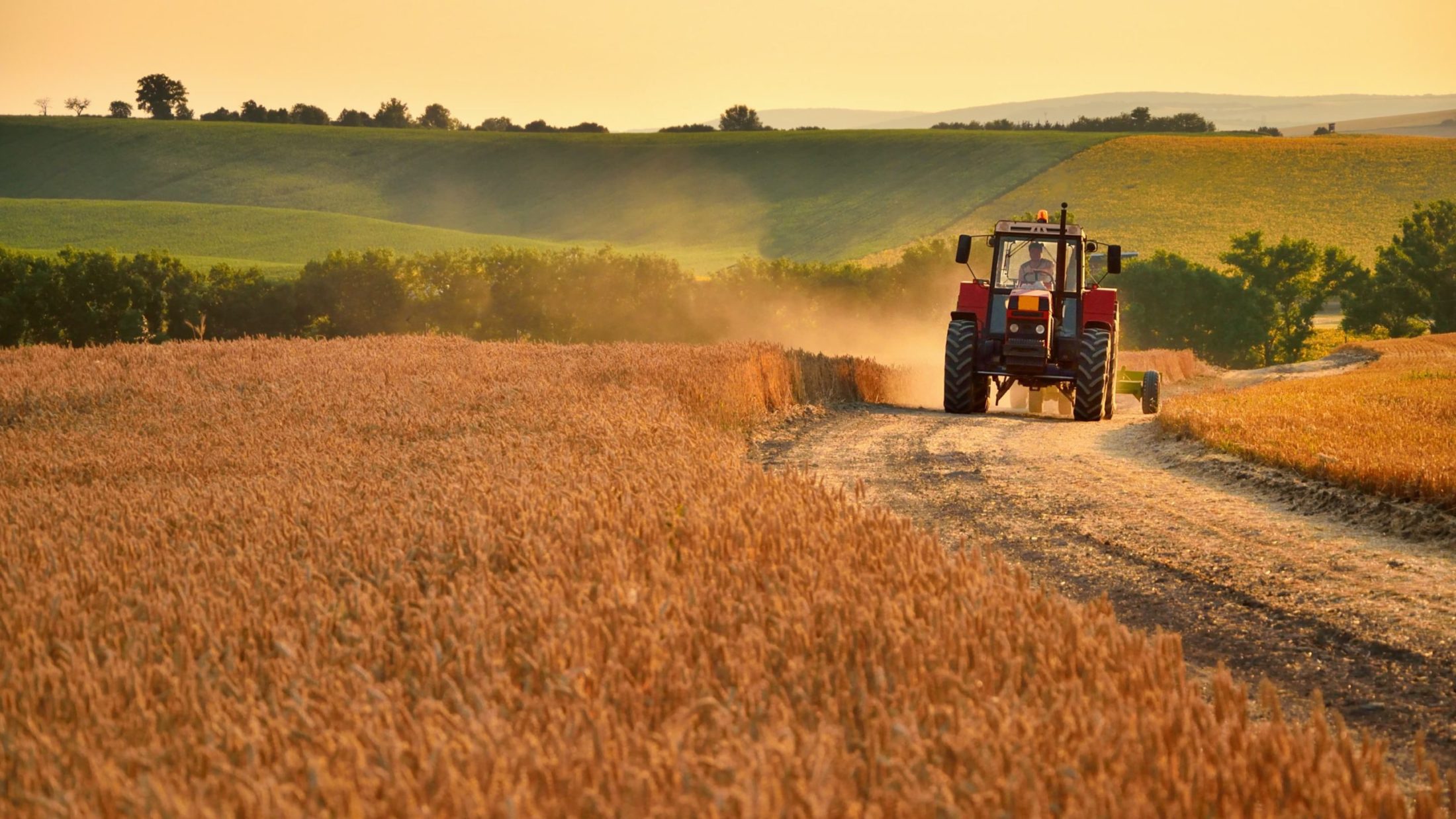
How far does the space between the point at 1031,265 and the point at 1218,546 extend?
1069 centimetres

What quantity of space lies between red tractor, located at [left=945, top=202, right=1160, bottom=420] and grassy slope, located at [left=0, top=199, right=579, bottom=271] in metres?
50.4

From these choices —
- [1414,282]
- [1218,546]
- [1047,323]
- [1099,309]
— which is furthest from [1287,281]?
[1218,546]

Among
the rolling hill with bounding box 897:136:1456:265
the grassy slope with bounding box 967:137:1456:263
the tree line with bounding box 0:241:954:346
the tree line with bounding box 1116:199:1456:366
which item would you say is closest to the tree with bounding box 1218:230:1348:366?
the tree line with bounding box 1116:199:1456:366

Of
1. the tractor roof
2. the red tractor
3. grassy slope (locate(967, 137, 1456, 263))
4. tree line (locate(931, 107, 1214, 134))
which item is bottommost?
the red tractor

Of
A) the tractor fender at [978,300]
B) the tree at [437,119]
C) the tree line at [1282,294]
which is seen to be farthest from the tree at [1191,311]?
the tree at [437,119]

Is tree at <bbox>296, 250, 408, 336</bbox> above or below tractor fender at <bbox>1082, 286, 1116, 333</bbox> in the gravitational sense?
below

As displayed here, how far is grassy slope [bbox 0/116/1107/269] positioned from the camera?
8512cm

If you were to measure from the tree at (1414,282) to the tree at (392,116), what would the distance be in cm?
9083

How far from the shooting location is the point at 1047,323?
18125 mm

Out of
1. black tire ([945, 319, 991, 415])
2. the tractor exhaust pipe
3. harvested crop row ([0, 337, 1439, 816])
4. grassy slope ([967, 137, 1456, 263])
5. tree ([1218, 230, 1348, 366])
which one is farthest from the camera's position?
grassy slope ([967, 137, 1456, 263])

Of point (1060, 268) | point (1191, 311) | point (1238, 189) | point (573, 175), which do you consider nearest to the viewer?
point (1060, 268)

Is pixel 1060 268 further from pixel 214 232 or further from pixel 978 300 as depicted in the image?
pixel 214 232

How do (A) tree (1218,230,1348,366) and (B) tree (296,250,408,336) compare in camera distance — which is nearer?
(B) tree (296,250,408,336)

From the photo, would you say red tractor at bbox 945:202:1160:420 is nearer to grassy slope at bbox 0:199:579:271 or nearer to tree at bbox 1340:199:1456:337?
tree at bbox 1340:199:1456:337
